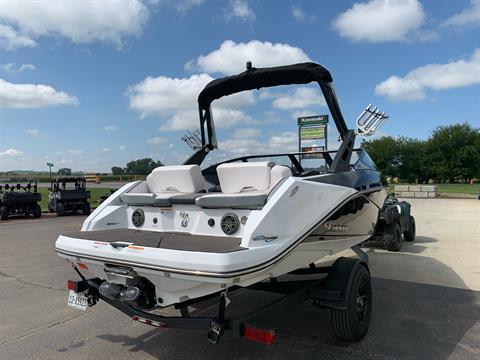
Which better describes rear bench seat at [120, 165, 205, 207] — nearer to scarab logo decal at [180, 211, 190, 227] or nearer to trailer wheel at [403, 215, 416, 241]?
scarab logo decal at [180, 211, 190, 227]

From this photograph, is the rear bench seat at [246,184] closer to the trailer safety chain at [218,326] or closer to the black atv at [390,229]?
the trailer safety chain at [218,326]

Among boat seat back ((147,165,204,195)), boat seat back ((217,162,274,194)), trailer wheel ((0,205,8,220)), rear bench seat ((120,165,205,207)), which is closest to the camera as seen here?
boat seat back ((217,162,274,194))

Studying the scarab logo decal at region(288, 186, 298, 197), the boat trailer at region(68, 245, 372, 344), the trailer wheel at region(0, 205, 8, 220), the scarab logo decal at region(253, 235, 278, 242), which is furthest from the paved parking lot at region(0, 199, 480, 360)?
the trailer wheel at region(0, 205, 8, 220)

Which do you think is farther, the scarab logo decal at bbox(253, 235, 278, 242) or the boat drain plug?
the boat drain plug

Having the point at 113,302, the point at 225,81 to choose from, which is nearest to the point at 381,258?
the point at 225,81

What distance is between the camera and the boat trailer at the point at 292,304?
2.90 meters

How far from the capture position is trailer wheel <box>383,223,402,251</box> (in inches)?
324

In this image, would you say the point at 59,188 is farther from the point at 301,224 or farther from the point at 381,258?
the point at 301,224

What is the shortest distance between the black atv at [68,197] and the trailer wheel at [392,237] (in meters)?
13.6

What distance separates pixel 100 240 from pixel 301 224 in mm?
1722

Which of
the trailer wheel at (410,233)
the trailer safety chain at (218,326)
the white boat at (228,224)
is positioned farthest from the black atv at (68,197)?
the trailer safety chain at (218,326)

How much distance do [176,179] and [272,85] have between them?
1696 millimetres

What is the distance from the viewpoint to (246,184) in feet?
12.7

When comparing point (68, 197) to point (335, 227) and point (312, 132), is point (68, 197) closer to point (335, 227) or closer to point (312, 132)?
point (312, 132)
